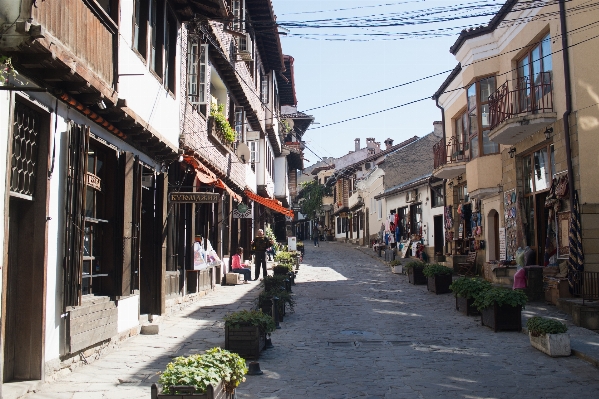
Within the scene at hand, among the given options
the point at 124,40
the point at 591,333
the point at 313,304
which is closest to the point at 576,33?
the point at 591,333

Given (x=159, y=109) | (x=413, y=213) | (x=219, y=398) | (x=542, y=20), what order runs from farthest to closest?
Answer: (x=413, y=213), (x=542, y=20), (x=159, y=109), (x=219, y=398)

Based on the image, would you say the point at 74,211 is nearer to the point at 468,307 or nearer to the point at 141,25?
the point at 141,25

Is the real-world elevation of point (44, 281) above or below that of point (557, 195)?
below

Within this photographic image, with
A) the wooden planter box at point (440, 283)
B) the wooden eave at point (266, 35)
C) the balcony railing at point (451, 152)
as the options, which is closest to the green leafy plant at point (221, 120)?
the wooden eave at point (266, 35)

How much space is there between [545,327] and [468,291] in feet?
12.9

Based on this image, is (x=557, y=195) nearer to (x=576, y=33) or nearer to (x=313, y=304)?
(x=576, y=33)

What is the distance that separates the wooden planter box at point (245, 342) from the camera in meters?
8.55

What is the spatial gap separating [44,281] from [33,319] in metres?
0.43

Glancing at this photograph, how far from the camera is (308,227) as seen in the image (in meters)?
85.2

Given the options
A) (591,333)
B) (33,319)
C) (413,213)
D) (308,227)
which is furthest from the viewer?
(308,227)

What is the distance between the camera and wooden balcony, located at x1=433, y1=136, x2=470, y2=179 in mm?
21938

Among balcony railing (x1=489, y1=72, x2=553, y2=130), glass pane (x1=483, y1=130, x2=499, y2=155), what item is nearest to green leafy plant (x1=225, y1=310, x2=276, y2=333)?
balcony railing (x1=489, y1=72, x2=553, y2=130)

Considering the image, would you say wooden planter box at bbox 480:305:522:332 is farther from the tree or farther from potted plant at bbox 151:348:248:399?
the tree

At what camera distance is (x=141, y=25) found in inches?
420
